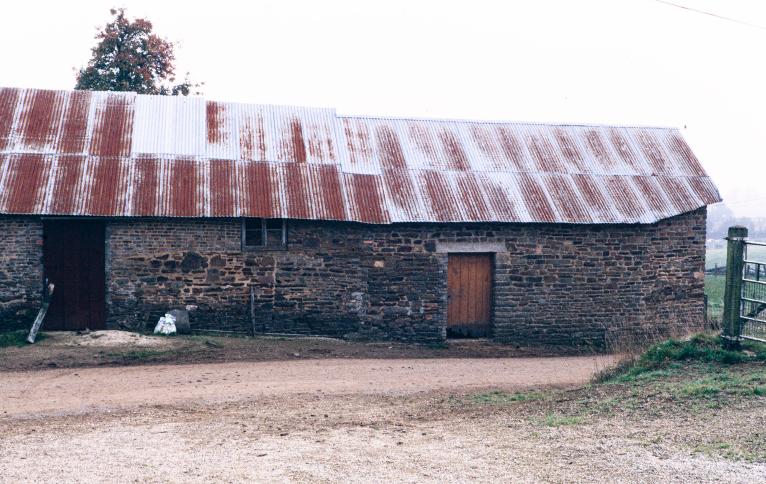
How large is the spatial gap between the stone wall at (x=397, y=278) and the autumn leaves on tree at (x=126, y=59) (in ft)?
38.8

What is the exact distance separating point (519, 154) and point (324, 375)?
8.37 m

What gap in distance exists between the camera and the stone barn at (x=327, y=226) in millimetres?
14781

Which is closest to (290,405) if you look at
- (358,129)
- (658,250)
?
(358,129)

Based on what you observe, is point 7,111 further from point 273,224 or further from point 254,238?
point 273,224

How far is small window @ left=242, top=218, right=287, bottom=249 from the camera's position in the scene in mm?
15359

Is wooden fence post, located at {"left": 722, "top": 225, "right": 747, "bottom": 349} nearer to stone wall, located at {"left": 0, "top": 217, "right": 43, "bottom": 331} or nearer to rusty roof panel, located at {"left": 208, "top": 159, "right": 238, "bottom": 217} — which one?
rusty roof panel, located at {"left": 208, "top": 159, "right": 238, "bottom": 217}

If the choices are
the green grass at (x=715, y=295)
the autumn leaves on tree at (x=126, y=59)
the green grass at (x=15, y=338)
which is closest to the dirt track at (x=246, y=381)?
the green grass at (x=15, y=338)

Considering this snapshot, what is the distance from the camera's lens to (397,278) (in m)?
15.8

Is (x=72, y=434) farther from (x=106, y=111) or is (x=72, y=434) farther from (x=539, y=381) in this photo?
(x=106, y=111)

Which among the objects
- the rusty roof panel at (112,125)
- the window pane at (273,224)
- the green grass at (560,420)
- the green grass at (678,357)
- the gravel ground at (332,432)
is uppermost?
the rusty roof panel at (112,125)

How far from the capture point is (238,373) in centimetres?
1180

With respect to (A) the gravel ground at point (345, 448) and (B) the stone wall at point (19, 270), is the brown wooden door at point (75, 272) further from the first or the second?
(A) the gravel ground at point (345, 448)

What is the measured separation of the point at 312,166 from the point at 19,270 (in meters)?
5.89

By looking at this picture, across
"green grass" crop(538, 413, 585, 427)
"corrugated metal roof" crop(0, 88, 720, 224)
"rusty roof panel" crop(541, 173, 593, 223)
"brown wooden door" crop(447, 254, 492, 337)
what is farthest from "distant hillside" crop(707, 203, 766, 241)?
"green grass" crop(538, 413, 585, 427)
